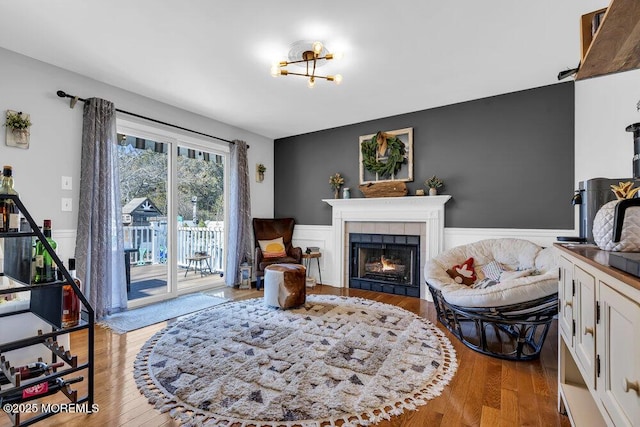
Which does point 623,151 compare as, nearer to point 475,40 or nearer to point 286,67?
point 475,40

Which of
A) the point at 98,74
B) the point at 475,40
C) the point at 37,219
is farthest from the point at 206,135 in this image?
the point at 475,40

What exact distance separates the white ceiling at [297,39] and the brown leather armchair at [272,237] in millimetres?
2053

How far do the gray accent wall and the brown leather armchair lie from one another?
131cm

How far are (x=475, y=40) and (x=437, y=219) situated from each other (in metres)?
2.13

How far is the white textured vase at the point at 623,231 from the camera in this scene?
1043 mm

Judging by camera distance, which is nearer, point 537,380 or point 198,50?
point 537,380

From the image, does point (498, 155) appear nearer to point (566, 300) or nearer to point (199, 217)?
point (566, 300)

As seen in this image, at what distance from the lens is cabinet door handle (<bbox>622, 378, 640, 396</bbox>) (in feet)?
2.21

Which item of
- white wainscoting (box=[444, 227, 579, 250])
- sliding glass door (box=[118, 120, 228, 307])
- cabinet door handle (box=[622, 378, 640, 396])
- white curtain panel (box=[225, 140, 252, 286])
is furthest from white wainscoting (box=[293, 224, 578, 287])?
cabinet door handle (box=[622, 378, 640, 396])

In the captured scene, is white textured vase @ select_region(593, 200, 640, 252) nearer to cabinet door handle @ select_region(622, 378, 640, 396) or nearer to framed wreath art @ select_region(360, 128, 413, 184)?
cabinet door handle @ select_region(622, 378, 640, 396)

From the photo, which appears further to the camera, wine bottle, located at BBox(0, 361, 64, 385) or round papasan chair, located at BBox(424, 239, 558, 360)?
round papasan chair, located at BBox(424, 239, 558, 360)

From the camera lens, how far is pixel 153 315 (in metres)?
3.28

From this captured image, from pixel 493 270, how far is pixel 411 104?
2.25 meters

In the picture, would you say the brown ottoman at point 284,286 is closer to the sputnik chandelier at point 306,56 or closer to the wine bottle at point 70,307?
the wine bottle at point 70,307
